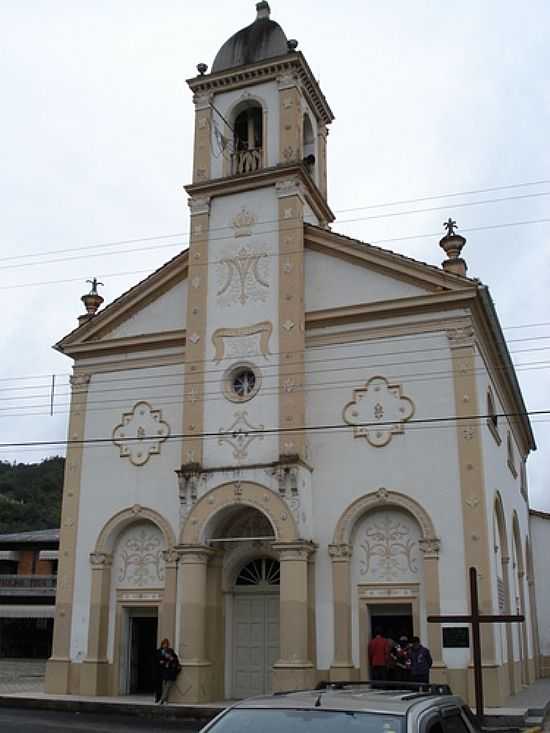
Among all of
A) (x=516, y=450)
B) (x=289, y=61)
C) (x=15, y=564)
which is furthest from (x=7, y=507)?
(x=289, y=61)

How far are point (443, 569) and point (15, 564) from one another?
34838 mm

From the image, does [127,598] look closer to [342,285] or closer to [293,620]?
[293,620]

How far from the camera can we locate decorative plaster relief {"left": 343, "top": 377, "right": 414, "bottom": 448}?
21.5m

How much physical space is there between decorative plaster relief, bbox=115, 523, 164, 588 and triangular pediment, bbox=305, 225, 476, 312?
7510 mm

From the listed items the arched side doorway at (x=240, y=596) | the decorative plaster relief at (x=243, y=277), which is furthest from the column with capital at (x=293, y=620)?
the decorative plaster relief at (x=243, y=277)

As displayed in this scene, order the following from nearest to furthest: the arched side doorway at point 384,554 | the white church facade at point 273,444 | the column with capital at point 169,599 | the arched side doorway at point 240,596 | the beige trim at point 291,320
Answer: the arched side doorway at point 384,554
the arched side doorway at point 240,596
the white church facade at point 273,444
the beige trim at point 291,320
the column with capital at point 169,599

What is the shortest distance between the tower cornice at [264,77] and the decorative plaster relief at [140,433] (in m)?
9.70

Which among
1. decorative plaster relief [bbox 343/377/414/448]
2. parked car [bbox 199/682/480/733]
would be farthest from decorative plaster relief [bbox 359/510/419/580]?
parked car [bbox 199/682/480/733]

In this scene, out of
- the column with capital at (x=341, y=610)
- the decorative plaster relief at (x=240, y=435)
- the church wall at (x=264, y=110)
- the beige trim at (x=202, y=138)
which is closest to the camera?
the column with capital at (x=341, y=610)

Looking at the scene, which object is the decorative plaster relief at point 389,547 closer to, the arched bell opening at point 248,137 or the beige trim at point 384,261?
the beige trim at point 384,261

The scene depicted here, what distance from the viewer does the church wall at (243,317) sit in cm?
2264

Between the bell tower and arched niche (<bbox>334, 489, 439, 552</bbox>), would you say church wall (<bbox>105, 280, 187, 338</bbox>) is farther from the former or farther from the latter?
arched niche (<bbox>334, 489, 439, 552</bbox>)

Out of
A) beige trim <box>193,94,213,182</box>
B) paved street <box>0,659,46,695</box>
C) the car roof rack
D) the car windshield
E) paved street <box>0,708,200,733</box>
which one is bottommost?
paved street <box>0,708,200,733</box>

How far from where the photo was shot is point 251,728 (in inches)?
220
